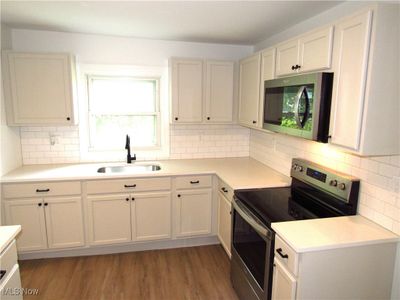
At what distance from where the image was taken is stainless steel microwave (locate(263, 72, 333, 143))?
173 cm

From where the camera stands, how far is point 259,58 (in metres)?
2.72

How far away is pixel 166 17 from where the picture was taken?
241 centimetres

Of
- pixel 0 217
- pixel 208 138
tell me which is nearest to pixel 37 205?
pixel 0 217

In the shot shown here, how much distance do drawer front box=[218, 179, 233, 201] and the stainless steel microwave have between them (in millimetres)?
740

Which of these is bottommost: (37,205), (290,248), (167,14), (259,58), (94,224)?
(94,224)

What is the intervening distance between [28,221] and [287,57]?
9.20 ft

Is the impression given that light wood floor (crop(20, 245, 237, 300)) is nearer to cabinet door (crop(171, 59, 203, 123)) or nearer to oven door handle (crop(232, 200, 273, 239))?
oven door handle (crop(232, 200, 273, 239))

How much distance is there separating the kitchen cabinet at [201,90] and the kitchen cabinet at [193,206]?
29.3 inches

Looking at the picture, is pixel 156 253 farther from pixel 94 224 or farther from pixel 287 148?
A: pixel 287 148

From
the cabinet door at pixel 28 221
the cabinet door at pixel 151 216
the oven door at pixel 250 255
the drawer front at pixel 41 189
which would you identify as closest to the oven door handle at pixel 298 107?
the oven door at pixel 250 255

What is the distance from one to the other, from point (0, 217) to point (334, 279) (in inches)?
111

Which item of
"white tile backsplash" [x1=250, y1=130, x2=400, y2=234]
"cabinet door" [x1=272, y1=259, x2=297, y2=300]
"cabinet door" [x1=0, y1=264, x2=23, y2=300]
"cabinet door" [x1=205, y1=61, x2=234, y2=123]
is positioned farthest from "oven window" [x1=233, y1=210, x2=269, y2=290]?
"cabinet door" [x1=0, y1=264, x2=23, y2=300]

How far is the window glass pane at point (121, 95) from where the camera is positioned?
10.7 ft

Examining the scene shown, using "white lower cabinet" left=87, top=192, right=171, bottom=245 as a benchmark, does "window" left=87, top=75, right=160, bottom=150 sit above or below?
above
